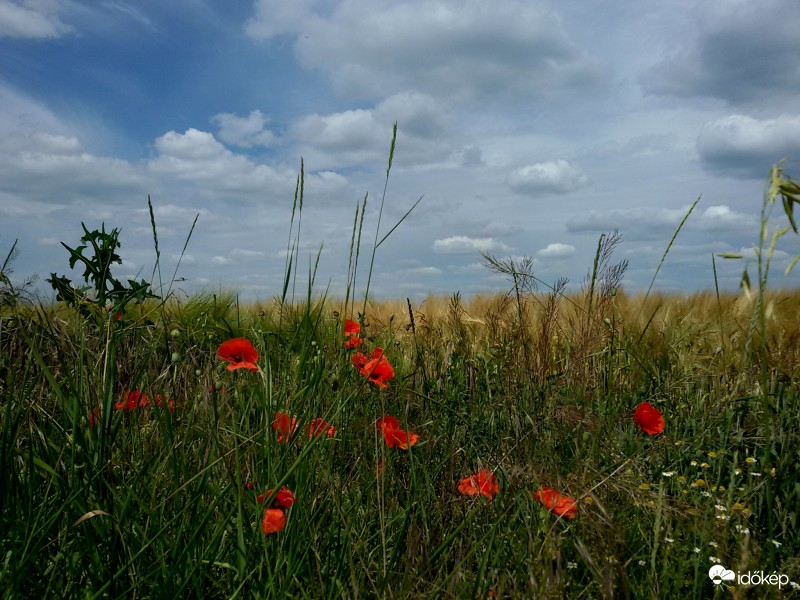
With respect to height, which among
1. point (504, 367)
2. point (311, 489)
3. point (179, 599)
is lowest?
point (179, 599)

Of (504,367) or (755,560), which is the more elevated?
(504,367)

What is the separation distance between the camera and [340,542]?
1311mm

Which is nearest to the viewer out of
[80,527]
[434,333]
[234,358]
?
[80,527]

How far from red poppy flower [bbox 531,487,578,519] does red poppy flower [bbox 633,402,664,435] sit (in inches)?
22.4

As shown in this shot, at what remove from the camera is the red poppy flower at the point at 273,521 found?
1.18 meters

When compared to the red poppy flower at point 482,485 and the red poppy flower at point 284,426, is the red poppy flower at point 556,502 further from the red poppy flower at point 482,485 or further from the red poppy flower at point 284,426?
the red poppy flower at point 284,426

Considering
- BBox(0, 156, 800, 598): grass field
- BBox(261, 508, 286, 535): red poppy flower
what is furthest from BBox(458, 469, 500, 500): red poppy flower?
BBox(261, 508, 286, 535): red poppy flower

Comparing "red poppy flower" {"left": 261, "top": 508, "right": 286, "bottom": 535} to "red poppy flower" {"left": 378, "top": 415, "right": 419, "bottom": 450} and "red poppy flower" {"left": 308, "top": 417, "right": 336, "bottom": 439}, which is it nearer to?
"red poppy flower" {"left": 308, "top": 417, "right": 336, "bottom": 439}

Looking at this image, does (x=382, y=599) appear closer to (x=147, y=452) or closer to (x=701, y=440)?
(x=147, y=452)

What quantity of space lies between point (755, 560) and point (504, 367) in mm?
1089

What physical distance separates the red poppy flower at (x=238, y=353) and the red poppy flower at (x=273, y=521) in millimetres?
374

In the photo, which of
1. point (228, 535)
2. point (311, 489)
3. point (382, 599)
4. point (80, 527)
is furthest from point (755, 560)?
point (80, 527)

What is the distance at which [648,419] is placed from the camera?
182 centimetres

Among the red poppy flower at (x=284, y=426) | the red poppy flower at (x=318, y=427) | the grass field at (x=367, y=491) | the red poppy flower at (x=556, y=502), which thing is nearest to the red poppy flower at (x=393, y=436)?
the grass field at (x=367, y=491)
